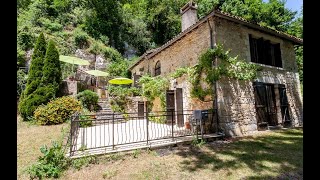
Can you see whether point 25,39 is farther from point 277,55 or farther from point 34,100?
point 277,55

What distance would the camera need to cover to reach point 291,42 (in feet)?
43.3

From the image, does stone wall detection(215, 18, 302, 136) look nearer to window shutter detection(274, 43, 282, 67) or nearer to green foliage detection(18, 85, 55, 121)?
window shutter detection(274, 43, 282, 67)

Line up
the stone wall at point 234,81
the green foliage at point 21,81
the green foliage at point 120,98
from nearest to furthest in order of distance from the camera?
the stone wall at point 234,81 < the green foliage at point 21,81 < the green foliage at point 120,98

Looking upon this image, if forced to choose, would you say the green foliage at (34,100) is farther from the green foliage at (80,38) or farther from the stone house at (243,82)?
the green foliage at (80,38)

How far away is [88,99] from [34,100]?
3284 millimetres

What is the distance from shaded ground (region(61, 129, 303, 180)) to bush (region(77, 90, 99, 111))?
28.5 ft

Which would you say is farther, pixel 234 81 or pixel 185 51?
pixel 185 51

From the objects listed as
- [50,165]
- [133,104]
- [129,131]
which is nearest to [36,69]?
[133,104]

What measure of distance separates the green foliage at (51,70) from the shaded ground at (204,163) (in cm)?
873

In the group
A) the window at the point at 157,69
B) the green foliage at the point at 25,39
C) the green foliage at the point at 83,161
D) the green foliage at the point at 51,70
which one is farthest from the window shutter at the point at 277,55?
the green foliage at the point at 25,39

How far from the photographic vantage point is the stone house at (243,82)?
9.75 m

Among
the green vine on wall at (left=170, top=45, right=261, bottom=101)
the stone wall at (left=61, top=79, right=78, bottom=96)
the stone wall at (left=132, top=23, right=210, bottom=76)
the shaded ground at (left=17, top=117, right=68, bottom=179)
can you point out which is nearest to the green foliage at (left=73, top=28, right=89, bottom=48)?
the stone wall at (left=61, top=79, right=78, bottom=96)

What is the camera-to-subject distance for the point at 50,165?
550 centimetres
